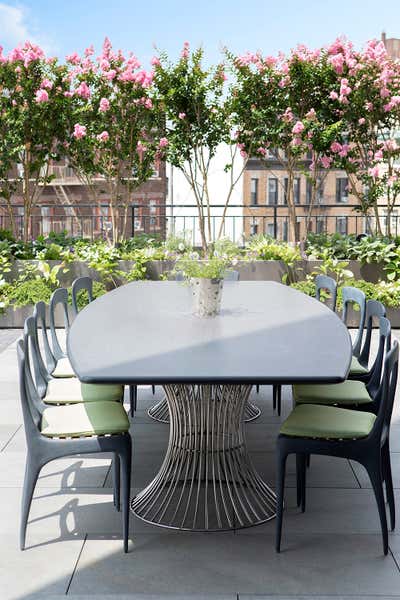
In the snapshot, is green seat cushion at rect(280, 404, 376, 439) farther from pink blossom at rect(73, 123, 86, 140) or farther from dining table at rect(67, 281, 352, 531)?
pink blossom at rect(73, 123, 86, 140)

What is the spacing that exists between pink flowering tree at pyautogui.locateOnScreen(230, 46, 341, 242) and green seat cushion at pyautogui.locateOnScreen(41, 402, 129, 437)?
5746 millimetres

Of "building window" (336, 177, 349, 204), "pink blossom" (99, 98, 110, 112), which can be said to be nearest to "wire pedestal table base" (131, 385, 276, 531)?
"pink blossom" (99, 98, 110, 112)

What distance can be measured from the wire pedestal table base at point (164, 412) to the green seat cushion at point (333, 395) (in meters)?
0.92

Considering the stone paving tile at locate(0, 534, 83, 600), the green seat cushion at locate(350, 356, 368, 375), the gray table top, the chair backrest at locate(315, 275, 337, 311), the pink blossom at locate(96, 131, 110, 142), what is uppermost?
the pink blossom at locate(96, 131, 110, 142)

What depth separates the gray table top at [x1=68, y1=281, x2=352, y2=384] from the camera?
2.22 meters

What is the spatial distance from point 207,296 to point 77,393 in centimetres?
78

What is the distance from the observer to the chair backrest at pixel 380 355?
9.83ft

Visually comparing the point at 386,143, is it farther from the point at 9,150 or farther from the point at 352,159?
the point at 9,150

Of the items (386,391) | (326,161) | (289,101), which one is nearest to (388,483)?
(386,391)

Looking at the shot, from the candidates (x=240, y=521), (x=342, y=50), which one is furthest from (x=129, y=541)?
(x=342, y=50)

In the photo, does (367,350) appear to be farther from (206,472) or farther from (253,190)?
(253,190)

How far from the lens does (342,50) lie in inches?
310

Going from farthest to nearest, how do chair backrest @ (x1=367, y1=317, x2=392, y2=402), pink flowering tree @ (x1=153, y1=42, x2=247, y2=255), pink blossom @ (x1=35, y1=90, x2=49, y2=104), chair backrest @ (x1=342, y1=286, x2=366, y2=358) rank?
pink flowering tree @ (x1=153, y1=42, x2=247, y2=255)
pink blossom @ (x1=35, y1=90, x2=49, y2=104)
chair backrest @ (x1=342, y1=286, x2=366, y2=358)
chair backrest @ (x1=367, y1=317, x2=392, y2=402)

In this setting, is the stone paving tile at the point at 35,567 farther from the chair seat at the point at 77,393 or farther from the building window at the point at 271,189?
the building window at the point at 271,189
